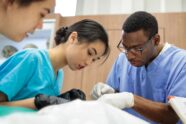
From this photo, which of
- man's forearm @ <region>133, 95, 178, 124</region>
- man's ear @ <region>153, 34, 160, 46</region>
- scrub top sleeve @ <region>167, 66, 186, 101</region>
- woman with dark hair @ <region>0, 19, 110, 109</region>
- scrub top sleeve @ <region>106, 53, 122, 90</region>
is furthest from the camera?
scrub top sleeve @ <region>106, 53, 122, 90</region>

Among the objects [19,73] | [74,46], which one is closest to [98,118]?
[19,73]

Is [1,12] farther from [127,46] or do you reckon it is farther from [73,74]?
[73,74]

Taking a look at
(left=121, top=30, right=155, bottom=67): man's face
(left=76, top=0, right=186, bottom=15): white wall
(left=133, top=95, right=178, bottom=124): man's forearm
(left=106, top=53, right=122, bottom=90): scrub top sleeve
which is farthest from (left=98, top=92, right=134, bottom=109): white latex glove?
(left=76, top=0, right=186, bottom=15): white wall

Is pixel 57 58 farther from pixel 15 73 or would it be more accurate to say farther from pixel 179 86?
pixel 179 86

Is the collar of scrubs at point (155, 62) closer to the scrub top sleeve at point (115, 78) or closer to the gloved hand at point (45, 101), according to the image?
the scrub top sleeve at point (115, 78)

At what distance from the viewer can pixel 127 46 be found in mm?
1204

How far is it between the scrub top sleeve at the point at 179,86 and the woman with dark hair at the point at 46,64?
0.38 meters

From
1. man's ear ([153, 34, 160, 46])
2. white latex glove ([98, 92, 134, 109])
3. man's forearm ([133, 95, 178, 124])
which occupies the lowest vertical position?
man's forearm ([133, 95, 178, 124])

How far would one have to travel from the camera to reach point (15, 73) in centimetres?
82

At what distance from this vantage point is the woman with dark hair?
0.79 m

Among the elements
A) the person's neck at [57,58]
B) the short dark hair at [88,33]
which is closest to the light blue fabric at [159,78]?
the short dark hair at [88,33]

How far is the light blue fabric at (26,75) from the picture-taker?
809 millimetres

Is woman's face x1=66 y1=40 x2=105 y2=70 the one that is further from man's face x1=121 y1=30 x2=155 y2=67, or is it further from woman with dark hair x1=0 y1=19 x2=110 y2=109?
man's face x1=121 y1=30 x2=155 y2=67

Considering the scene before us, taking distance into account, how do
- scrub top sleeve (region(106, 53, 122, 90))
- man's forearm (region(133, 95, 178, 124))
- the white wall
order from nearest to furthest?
man's forearm (region(133, 95, 178, 124)) → scrub top sleeve (region(106, 53, 122, 90)) → the white wall
